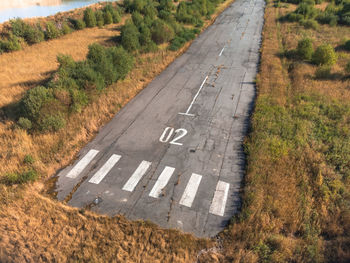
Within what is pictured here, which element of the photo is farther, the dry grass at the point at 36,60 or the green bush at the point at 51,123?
the dry grass at the point at 36,60

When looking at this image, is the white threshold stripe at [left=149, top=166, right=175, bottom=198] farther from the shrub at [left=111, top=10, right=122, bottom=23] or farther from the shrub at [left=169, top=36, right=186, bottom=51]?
the shrub at [left=111, top=10, right=122, bottom=23]

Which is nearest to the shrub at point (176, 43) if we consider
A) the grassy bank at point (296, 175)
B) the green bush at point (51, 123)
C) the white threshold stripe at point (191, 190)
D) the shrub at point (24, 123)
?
the grassy bank at point (296, 175)

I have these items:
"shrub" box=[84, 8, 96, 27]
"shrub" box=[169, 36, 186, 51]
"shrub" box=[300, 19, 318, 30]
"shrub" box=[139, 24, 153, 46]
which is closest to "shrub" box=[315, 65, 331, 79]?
"shrub" box=[169, 36, 186, 51]

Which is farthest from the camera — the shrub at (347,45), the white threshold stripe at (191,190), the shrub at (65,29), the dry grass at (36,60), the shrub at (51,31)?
the shrub at (65,29)

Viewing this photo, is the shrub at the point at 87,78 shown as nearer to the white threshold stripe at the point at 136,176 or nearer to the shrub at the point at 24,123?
the shrub at the point at 24,123

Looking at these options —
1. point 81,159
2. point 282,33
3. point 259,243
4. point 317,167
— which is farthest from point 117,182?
point 282,33

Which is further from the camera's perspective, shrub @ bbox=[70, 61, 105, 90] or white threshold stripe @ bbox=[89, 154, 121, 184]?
shrub @ bbox=[70, 61, 105, 90]
